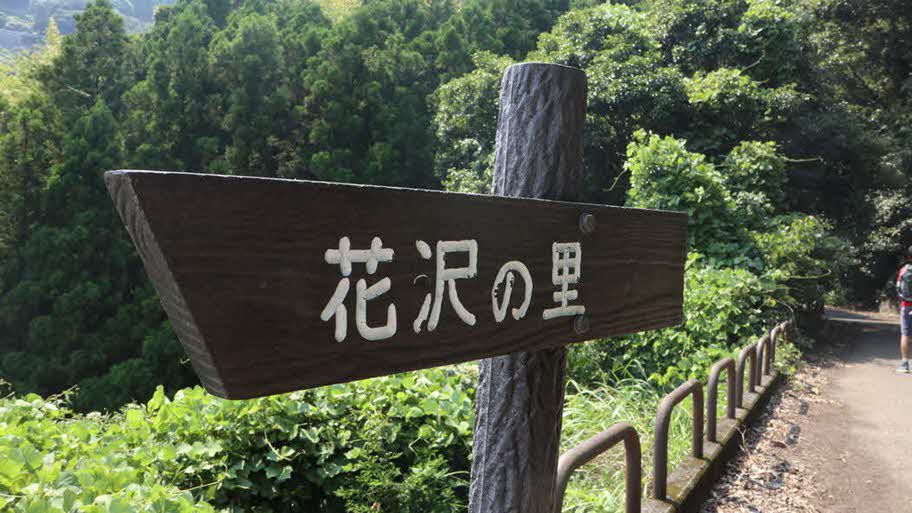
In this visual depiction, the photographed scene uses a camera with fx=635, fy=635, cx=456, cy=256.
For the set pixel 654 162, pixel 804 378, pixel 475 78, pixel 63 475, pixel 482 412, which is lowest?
pixel 804 378

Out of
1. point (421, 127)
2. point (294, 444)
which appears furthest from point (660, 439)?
point (421, 127)

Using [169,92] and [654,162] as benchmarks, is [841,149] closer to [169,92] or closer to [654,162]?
[654,162]

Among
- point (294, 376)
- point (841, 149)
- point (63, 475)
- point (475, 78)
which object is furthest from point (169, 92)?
point (294, 376)

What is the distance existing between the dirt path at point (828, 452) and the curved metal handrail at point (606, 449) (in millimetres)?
1056

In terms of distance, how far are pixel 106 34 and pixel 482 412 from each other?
807 inches

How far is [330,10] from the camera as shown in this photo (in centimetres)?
3016

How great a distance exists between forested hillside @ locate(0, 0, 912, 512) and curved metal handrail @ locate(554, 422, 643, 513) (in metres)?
0.46

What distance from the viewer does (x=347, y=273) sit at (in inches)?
33.5

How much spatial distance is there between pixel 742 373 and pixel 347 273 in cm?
436

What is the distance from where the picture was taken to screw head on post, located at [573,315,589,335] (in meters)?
1.29

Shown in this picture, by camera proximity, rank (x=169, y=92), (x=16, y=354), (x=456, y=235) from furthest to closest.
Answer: (x=169, y=92)
(x=16, y=354)
(x=456, y=235)

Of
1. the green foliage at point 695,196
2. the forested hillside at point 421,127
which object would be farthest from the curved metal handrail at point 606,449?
the green foliage at point 695,196

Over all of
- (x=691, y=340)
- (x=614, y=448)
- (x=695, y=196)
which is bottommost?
(x=614, y=448)

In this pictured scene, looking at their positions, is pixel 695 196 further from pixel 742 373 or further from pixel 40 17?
pixel 40 17
